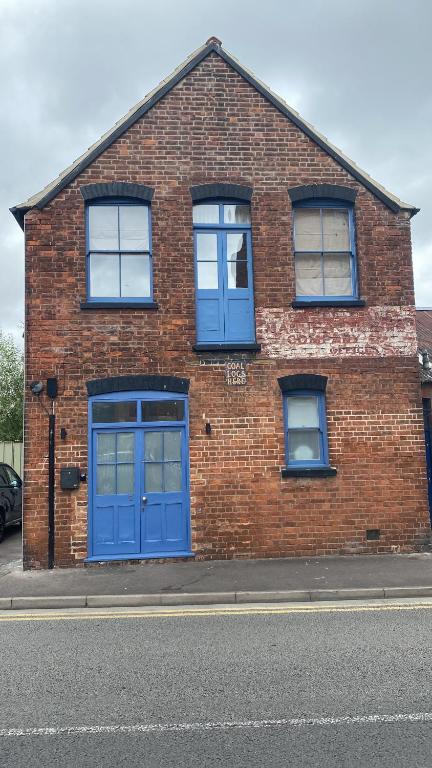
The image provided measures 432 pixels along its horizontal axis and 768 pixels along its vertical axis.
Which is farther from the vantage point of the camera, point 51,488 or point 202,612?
point 51,488

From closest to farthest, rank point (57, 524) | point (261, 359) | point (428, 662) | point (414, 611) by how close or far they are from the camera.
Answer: point (428, 662) < point (414, 611) < point (57, 524) < point (261, 359)

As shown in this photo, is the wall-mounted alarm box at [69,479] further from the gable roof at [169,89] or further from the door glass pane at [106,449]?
the gable roof at [169,89]

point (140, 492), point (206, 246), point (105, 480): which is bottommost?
point (140, 492)

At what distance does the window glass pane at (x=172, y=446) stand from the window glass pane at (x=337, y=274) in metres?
3.76

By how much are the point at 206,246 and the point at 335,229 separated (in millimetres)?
2419

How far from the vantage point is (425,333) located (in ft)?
59.9

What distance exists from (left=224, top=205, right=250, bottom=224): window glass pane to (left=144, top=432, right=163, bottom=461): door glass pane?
404 cm

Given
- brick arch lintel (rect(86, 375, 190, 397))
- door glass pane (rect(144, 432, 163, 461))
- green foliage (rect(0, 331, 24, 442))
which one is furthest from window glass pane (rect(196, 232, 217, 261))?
green foliage (rect(0, 331, 24, 442))

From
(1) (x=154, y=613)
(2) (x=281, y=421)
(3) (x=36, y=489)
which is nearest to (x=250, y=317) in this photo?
(2) (x=281, y=421)

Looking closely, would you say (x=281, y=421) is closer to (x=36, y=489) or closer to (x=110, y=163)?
(x=36, y=489)

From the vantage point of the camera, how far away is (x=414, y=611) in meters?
7.43

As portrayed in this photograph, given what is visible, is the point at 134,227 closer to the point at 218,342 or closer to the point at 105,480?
the point at 218,342

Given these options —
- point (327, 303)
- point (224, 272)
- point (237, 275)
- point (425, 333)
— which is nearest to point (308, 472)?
point (327, 303)

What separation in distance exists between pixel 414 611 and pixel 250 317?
5.58 m
